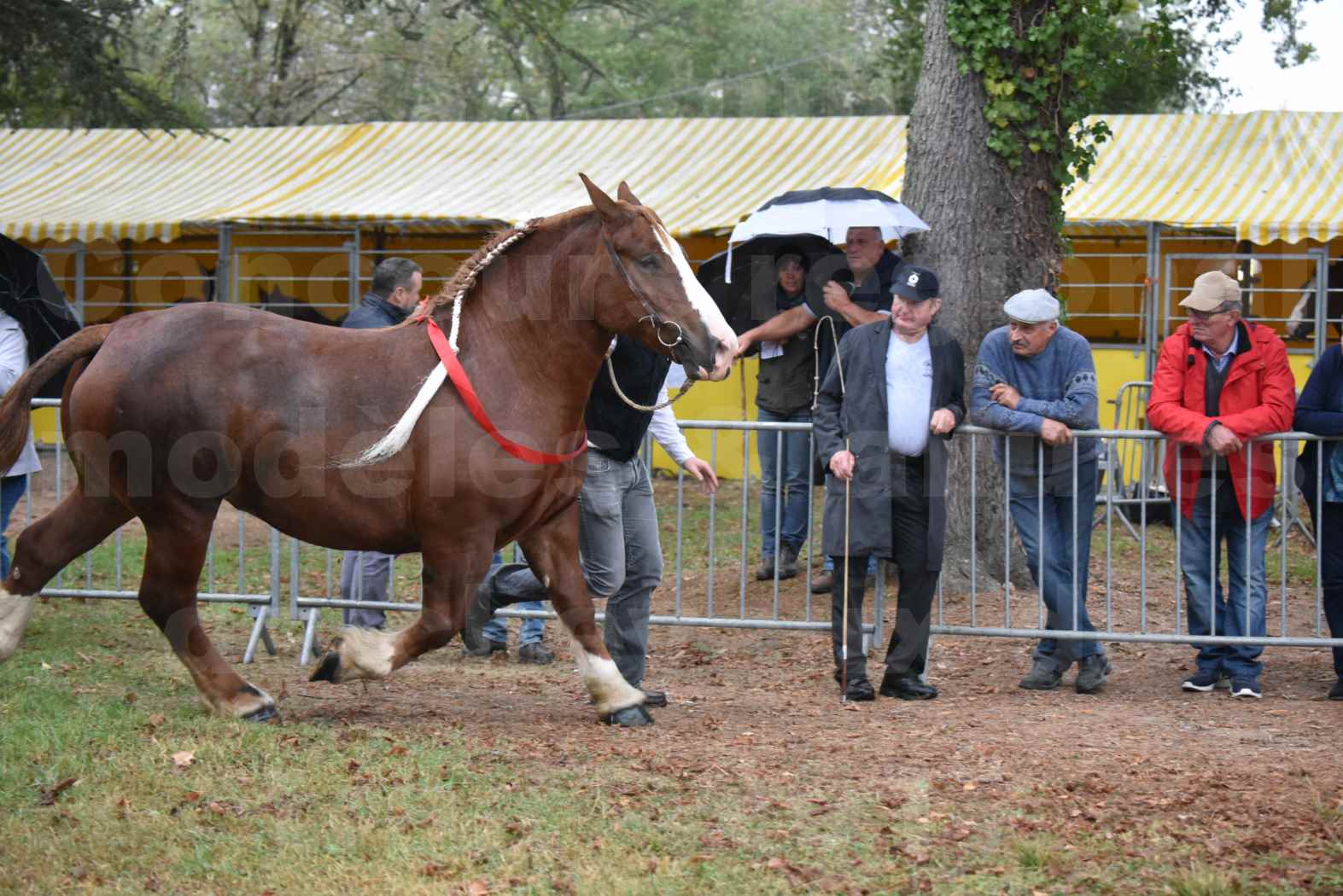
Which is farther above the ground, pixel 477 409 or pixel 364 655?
pixel 477 409

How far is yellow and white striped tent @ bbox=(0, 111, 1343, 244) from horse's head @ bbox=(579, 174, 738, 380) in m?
9.06

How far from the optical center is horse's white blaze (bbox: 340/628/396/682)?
573cm

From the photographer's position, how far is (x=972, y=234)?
906cm

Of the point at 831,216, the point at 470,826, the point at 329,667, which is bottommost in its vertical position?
the point at 470,826

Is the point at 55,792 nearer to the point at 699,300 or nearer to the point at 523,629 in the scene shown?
the point at 699,300

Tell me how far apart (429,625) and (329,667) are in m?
0.43

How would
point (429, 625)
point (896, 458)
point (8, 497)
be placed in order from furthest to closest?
point (8, 497), point (896, 458), point (429, 625)

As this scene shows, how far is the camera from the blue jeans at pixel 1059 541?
7277 millimetres

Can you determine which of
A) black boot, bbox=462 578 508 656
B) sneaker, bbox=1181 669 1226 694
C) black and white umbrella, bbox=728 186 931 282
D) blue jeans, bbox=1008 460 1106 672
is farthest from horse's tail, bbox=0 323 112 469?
sneaker, bbox=1181 669 1226 694

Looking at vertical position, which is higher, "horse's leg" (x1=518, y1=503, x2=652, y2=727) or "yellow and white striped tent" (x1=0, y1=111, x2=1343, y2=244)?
"yellow and white striped tent" (x1=0, y1=111, x2=1343, y2=244)

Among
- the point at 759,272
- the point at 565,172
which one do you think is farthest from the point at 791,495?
the point at 565,172

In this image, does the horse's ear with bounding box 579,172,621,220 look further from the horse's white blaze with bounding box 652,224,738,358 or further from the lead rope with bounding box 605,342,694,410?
the lead rope with bounding box 605,342,694,410

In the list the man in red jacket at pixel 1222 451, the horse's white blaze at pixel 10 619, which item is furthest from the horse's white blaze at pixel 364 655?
the man in red jacket at pixel 1222 451

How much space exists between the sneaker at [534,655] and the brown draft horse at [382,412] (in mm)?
2202
